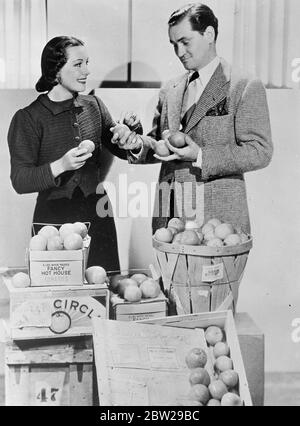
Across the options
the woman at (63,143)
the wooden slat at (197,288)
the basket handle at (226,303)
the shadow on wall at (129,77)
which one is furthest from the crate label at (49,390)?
the shadow on wall at (129,77)

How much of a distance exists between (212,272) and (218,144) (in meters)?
0.61

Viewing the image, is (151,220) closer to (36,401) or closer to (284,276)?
(284,276)

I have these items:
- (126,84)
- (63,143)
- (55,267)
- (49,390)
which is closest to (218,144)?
(126,84)

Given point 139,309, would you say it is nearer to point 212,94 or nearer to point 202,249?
point 202,249

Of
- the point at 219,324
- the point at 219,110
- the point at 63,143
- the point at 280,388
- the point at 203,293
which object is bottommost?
the point at 280,388

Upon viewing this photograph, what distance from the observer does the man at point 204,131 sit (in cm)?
294

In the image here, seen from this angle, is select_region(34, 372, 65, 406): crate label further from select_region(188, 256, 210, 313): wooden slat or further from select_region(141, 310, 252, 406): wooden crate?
select_region(188, 256, 210, 313): wooden slat

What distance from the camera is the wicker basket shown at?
9.11 ft

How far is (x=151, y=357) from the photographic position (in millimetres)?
2711

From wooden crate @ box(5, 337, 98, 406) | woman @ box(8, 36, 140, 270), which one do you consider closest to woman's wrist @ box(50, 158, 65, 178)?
woman @ box(8, 36, 140, 270)

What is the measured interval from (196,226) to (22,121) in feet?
3.11

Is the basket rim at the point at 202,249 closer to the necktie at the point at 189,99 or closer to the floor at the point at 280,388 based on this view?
the necktie at the point at 189,99

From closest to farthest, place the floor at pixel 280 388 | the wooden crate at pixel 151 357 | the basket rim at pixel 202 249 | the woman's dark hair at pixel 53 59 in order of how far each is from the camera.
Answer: the wooden crate at pixel 151 357, the basket rim at pixel 202 249, the woman's dark hair at pixel 53 59, the floor at pixel 280 388
